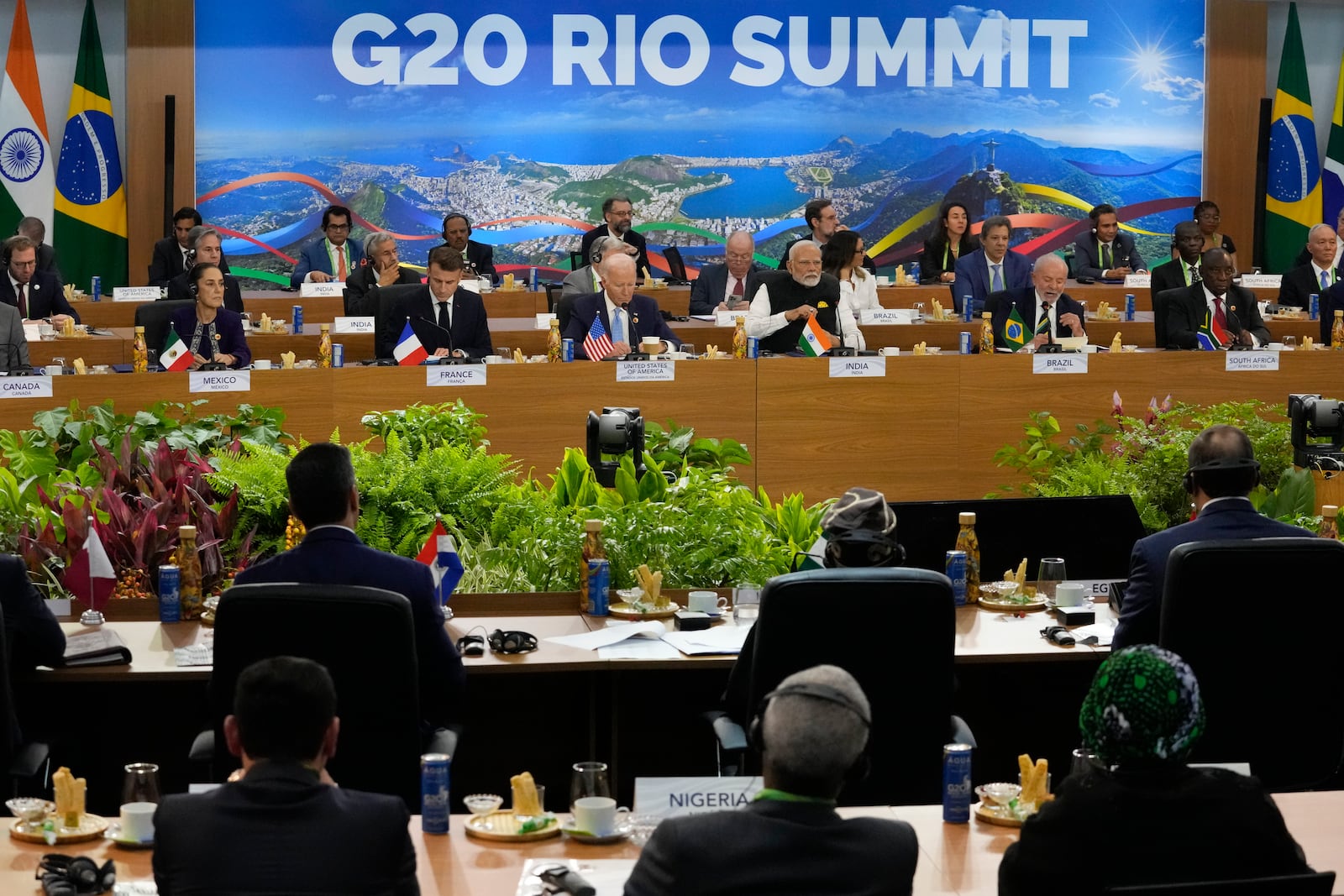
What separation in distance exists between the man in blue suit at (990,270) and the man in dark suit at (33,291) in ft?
18.2

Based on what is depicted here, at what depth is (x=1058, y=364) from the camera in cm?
790

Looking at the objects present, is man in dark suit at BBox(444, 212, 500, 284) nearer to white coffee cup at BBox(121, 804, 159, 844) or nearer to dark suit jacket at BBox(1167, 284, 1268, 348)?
dark suit jacket at BBox(1167, 284, 1268, 348)

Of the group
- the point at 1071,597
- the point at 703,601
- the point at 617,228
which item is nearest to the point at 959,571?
the point at 1071,597

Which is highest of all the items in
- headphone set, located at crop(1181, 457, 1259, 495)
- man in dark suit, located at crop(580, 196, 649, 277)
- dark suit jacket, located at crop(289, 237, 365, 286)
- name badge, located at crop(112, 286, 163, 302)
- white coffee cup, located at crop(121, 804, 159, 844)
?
man in dark suit, located at crop(580, 196, 649, 277)

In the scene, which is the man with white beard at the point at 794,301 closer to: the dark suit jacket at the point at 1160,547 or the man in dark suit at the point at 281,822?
the dark suit jacket at the point at 1160,547

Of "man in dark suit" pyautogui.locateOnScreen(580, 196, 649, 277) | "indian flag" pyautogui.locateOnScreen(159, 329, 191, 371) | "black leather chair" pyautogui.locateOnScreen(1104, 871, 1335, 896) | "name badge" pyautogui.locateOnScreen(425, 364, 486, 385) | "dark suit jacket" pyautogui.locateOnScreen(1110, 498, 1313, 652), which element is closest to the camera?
"black leather chair" pyautogui.locateOnScreen(1104, 871, 1335, 896)

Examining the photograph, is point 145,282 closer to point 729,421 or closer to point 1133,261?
point 729,421

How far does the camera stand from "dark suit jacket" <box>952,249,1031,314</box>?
10312mm

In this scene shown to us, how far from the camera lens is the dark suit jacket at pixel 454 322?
821cm

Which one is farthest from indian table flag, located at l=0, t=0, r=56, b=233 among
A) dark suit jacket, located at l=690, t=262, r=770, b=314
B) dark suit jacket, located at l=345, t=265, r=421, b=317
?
dark suit jacket, located at l=690, t=262, r=770, b=314

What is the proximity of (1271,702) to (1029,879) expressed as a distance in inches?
67.0

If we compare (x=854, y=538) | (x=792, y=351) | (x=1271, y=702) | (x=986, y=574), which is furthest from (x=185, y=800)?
(x=792, y=351)

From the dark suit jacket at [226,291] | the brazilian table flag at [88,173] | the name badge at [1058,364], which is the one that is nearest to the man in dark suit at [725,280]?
the name badge at [1058,364]

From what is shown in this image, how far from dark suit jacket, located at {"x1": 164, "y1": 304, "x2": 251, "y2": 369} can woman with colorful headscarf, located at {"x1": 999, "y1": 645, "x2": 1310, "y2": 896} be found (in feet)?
21.3
